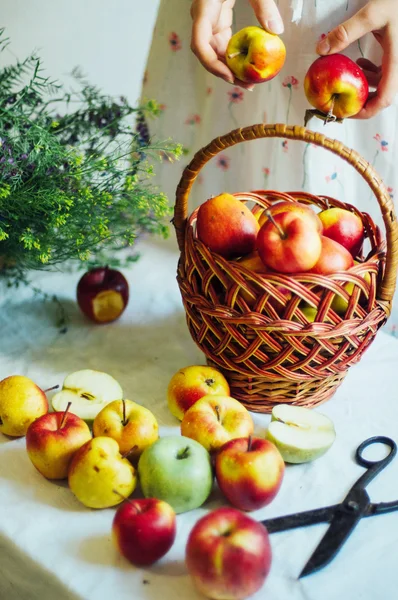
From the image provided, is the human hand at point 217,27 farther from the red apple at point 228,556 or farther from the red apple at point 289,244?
the red apple at point 228,556

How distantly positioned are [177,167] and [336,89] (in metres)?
0.57

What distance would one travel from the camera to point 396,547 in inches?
24.7

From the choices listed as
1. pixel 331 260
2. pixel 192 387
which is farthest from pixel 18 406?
pixel 331 260

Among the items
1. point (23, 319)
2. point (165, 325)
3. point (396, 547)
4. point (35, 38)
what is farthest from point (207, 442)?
point (35, 38)

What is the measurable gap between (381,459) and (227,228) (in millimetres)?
345

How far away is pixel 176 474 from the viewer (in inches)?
25.3

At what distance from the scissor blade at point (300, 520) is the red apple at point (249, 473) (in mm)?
28

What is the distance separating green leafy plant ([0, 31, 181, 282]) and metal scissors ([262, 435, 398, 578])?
0.51 metres

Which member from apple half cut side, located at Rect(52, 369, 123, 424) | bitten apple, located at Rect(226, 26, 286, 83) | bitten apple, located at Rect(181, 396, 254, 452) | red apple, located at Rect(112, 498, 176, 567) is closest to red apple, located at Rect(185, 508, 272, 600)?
red apple, located at Rect(112, 498, 176, 567)

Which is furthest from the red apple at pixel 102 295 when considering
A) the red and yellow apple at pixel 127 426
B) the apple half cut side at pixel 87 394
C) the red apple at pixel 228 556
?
the red apple at pixel 228 556

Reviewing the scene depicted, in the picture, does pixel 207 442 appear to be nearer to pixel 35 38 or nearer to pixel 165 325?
pixel 165 325

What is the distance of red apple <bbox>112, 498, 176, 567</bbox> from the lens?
0.58m

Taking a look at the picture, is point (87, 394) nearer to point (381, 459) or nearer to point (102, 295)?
point (102, 295)

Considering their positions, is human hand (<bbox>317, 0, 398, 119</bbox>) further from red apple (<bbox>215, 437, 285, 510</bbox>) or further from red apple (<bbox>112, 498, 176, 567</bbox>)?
red apple (<bbox>112, 498, 176, 567</bbox>)
